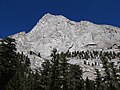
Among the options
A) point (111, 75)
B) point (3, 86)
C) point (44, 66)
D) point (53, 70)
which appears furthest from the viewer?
point (44, 66)

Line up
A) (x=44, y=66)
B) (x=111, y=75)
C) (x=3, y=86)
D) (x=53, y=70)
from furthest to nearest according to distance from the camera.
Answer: (x=44, y=66) < (x=53, y=70) < (x=111, y=75) < (x=3, y=86)

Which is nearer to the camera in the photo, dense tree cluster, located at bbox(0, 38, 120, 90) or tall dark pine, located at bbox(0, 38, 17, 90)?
tall dark pine, located at bbox(0, 38, 17, 90)

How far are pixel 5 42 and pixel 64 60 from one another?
14.3 m

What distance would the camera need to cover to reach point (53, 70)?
56.2 m

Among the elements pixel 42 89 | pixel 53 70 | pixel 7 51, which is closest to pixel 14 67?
pixel 7 51

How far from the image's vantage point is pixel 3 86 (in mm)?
47094

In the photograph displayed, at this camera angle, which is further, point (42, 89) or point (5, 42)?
point (42, 89)

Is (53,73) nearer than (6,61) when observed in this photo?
No

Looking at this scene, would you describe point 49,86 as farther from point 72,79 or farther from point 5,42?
point 5,42

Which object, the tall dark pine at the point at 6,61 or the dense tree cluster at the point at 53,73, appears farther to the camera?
the dense tree cluster at the point at 53,73

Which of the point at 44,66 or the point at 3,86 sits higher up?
the point at 44,66

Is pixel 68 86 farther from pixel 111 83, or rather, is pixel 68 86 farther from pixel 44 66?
pixel 111 83

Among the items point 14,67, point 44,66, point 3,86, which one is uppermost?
point 44,66

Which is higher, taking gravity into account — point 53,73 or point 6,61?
point 53,73
